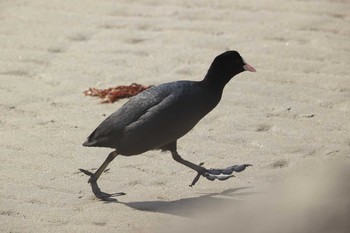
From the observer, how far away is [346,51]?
32.4 feet

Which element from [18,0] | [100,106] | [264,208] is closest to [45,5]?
[18,0]

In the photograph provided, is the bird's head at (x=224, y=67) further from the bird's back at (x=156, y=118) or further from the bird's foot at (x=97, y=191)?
the bird's foot at (x=97, y=191)

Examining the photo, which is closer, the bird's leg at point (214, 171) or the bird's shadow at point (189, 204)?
the bird's shadow at point (189, 204)

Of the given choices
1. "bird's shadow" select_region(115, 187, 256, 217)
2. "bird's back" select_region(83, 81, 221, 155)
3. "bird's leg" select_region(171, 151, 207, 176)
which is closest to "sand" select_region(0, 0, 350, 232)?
"bird's shadow" select_region(115, 187, 256, 217)

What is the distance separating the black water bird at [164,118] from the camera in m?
7.56

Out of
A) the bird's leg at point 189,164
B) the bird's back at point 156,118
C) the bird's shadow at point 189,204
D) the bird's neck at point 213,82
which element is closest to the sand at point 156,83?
the bird's shadow at point 189,204

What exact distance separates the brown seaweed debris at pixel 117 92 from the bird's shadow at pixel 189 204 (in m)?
1.95

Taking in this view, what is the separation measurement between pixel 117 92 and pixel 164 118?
1936mm

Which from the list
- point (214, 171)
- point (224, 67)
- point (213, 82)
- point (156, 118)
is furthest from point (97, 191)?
point (224, 67)

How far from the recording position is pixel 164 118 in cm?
754

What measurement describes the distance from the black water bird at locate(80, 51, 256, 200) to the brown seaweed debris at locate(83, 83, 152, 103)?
158 cm

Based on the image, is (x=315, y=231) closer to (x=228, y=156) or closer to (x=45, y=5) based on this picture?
(x=228, y=156)

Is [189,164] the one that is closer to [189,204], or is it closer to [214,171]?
[214,171]

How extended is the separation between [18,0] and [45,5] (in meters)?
0.38
